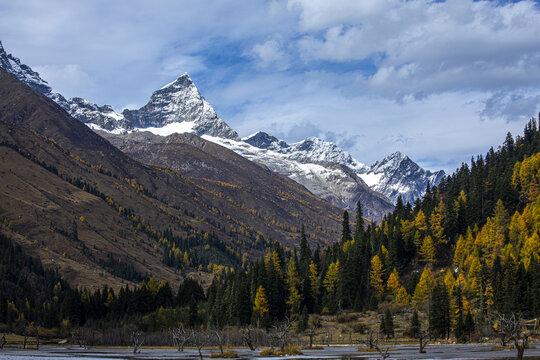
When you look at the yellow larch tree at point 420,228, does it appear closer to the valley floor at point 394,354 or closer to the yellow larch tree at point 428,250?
the yellow larch tree at point 428,250

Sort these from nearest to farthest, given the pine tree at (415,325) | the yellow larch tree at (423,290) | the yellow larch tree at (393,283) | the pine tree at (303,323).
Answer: the pine tree at (415,325) < the yellow larch tree at (423,290) < the pine tree at (303,323) < the yellow larch tree at (393,283)

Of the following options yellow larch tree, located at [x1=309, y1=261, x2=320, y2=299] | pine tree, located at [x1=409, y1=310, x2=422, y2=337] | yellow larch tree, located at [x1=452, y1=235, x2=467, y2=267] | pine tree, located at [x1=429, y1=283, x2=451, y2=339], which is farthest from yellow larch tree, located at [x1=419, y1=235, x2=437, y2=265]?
pine tree, located at [x1=429, y1=283, x2=451, y2=339]

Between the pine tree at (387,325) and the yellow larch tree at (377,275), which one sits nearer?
the pine tree at (387,325)

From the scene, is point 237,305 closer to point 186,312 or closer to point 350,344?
point 186,312

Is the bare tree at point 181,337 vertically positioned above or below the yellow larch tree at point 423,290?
below

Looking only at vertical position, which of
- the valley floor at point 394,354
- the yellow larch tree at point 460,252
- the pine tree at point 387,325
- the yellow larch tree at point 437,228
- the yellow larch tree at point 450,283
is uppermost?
the yellow larch tree at point 437,228

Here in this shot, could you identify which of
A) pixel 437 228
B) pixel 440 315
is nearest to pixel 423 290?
pixel 440 315

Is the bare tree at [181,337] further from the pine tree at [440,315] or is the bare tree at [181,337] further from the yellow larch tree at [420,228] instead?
the yellow larch tree at [420,228]

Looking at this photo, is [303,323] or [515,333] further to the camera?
[303,323]

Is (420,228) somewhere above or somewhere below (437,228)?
above

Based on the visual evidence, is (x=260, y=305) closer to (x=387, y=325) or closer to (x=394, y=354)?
(x=387, y=325)

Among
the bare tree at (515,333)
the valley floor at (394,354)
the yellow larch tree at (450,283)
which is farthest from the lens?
the yellow larch tree at (450,283)

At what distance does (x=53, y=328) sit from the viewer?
7662 inches

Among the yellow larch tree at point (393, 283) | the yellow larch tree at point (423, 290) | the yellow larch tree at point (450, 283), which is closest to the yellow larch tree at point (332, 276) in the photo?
the yellow larch tree at point (393, 283)
